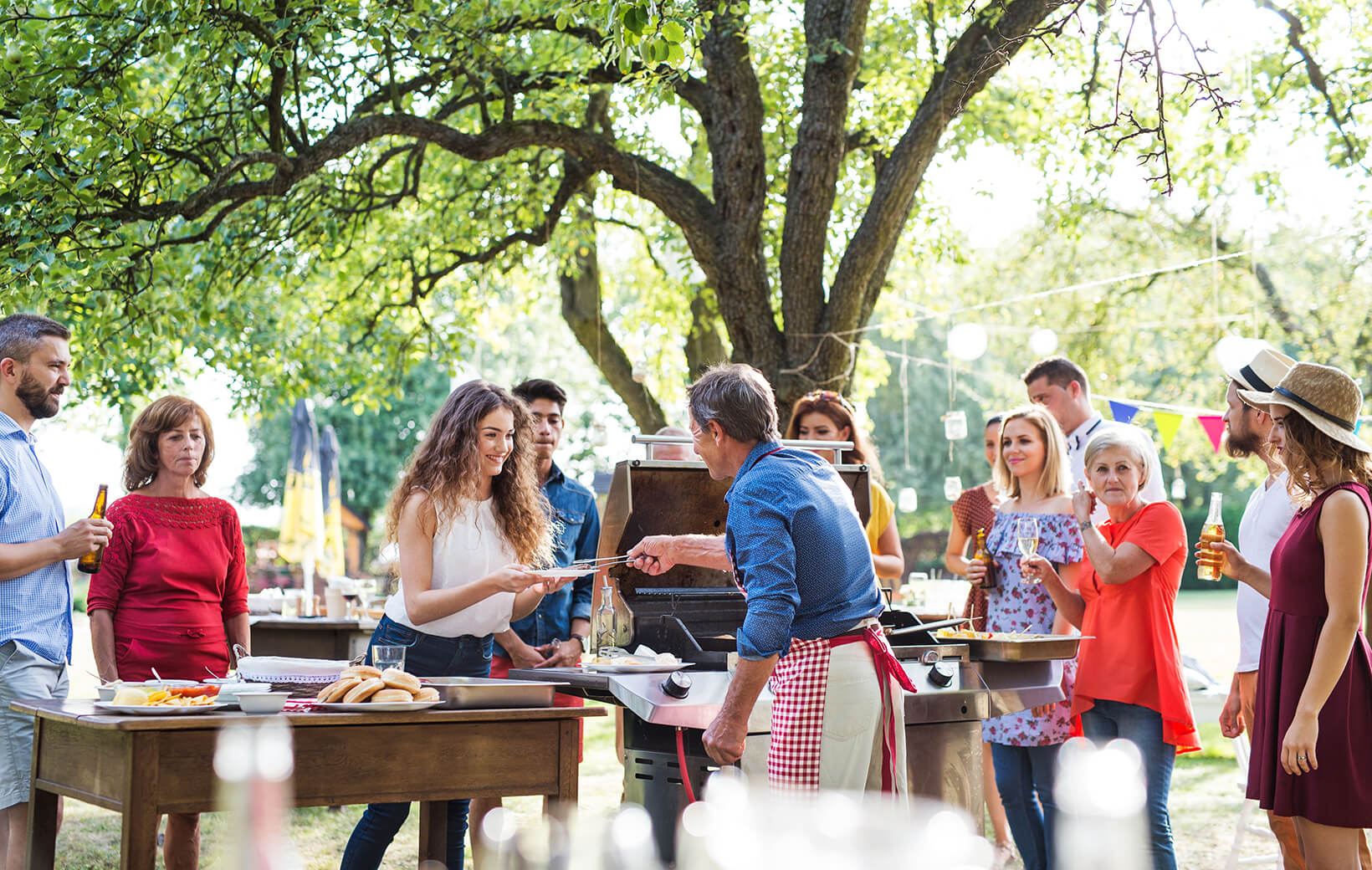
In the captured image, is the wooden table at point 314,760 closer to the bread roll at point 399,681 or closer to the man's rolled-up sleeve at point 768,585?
the bread roll at point 399,681

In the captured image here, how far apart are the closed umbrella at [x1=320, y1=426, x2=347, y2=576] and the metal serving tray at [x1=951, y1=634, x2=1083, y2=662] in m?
8.84

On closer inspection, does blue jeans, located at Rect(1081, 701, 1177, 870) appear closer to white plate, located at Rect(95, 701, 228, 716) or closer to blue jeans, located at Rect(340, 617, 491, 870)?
blue jeans, located at Rect(340, 617, 491, 870)

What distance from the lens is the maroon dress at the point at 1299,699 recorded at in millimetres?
2873

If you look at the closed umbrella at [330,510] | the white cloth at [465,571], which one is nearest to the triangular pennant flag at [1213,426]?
the white cloth at [465,571]

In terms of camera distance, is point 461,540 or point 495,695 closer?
point 495,695

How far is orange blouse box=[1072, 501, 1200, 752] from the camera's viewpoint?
3824 mm

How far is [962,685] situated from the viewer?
3.75m

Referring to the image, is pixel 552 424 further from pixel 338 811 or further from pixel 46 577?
pixel 338 811

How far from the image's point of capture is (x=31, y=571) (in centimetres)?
360

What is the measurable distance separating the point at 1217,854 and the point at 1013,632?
8.09ft

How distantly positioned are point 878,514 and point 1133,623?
140 cm

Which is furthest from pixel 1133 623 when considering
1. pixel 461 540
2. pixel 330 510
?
pixel 330 510

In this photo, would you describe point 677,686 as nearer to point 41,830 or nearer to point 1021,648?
point 1021,648

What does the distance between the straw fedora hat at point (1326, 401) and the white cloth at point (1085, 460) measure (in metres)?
1.08
